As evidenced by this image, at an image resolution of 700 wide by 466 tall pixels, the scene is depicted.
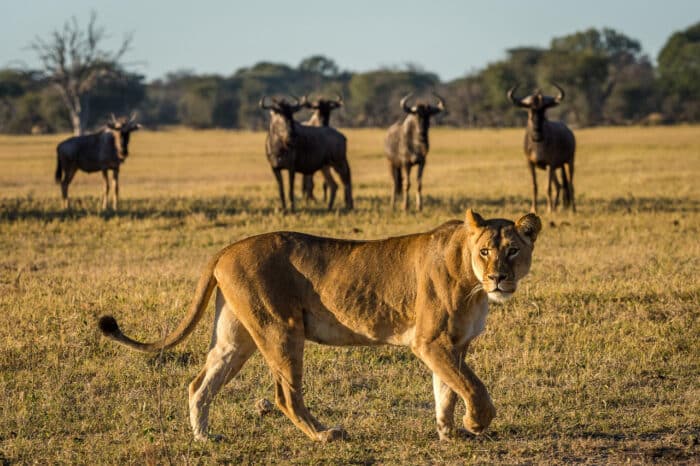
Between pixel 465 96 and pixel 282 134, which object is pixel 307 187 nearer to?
pixel 282 134

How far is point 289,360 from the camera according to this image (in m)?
6.14

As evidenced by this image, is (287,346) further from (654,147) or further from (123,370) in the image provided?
(654,147)

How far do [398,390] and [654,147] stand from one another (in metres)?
40.7

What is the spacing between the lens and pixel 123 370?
8227 mm

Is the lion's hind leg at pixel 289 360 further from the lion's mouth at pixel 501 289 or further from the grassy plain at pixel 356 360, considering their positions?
the lion's mouth at pixel 501 289

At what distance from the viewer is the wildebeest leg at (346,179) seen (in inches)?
861

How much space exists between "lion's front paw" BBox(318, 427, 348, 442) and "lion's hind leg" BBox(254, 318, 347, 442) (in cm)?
5

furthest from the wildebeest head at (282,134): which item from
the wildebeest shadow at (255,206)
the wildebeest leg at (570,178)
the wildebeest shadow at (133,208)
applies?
the wildebeest leg at (570,178)

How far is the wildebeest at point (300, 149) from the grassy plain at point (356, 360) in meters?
2.36

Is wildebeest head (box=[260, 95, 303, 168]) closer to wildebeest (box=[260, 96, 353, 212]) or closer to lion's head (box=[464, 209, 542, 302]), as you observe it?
wildebeest (box=[260, 96, 353, 212])

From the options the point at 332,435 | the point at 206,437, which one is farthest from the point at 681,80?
the point at 206,437

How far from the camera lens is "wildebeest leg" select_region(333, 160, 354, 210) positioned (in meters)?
21.9

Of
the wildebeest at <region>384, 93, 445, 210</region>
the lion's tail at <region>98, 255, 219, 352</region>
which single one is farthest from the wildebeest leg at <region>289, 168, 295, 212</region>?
the lion's tail at <region>98, 255, 219, 352</region>

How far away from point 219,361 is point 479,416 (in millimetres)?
1693
